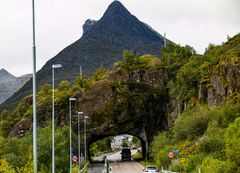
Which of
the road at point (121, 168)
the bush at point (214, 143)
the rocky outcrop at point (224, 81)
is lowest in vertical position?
the road at point (121, 168)

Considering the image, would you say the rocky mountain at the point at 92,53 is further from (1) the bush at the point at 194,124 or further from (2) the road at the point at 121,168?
(1) the bush at the point at 194,124

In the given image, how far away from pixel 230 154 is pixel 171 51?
6293 cm

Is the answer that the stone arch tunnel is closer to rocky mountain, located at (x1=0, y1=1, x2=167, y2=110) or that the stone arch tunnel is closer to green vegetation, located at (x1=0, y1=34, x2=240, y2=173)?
green vegetation, located at (x1=0, y1=34, x2=240, y2=173)

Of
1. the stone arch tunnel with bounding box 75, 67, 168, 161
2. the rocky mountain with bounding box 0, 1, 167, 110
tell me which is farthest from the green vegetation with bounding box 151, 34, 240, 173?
the rocky mountain with bounding box 0, 1, 167, 110

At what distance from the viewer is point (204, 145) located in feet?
147

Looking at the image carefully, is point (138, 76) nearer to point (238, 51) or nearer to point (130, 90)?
point (130, 90)

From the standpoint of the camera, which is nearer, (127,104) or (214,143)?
(214,143)

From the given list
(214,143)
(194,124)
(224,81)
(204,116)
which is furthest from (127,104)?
(214,143)

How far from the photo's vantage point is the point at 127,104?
272ft

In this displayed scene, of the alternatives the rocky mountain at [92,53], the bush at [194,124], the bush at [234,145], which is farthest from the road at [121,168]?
the rocky mountain at [92,53]

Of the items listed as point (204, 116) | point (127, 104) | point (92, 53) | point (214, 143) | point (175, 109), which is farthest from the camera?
point (92, 53)

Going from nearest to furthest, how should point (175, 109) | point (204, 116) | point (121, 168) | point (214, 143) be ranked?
point (214, 143) → point (204, 116) → point (121, 168) → point (175, 109)

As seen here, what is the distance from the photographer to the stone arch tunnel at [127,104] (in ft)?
271

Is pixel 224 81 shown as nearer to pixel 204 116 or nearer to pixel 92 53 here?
pixel 204 116
